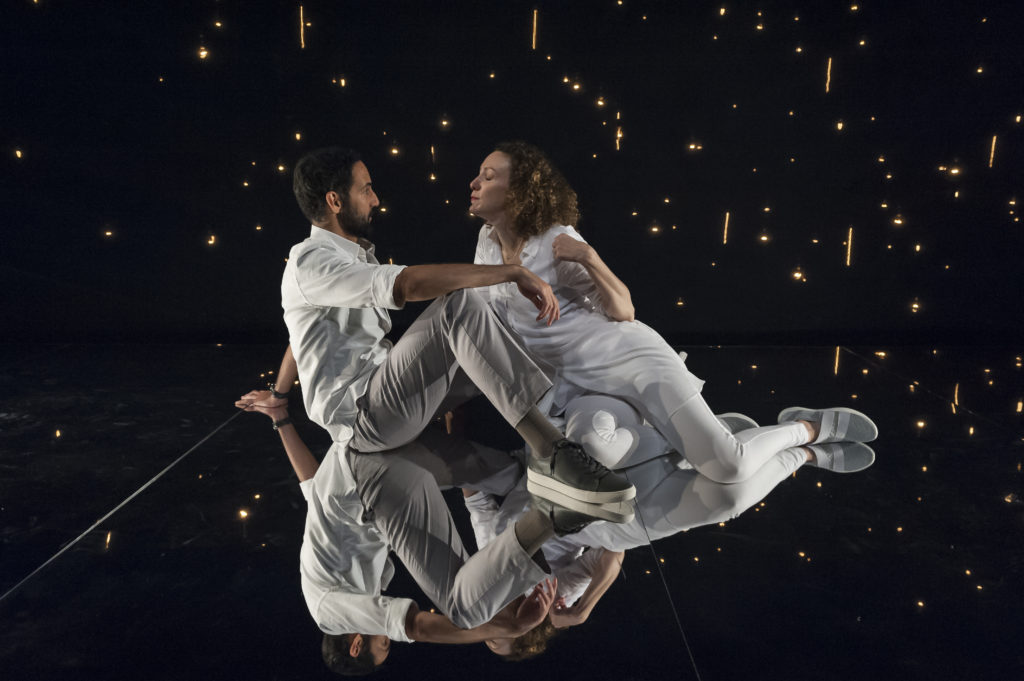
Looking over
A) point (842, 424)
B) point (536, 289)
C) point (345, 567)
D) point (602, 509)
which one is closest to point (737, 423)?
point (842, 424)

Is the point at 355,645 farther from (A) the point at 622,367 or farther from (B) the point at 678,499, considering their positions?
(A) the point at 622,367

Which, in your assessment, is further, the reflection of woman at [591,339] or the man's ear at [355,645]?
the reflection of woman at [591,339]

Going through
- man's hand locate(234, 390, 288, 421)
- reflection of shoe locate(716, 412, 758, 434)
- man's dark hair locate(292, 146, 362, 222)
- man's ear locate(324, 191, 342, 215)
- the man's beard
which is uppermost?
man's dark hair locate(292, 146, 362, 222)

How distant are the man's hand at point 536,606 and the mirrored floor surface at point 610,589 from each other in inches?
2.7

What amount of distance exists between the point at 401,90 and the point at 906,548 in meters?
2.79

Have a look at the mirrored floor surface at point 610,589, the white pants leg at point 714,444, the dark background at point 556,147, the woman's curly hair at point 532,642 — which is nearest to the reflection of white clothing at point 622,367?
the white pants leg at point 714,444

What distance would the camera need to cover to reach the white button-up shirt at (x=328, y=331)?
1860mm

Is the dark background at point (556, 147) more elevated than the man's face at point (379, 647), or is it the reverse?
the dark background at point (556, 147)

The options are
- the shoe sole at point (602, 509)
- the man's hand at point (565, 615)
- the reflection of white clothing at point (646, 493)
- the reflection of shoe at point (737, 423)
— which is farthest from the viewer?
the reflection of shoe at point (737, 423)

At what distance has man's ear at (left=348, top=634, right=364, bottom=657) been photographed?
1175 mm

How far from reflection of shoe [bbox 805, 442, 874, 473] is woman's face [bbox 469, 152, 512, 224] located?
45.7 inches

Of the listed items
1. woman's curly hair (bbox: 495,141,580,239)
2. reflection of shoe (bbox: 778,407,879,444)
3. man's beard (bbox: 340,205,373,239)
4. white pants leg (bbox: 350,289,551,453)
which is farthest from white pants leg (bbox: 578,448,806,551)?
man's beard (bbox: 340,205,373,239)

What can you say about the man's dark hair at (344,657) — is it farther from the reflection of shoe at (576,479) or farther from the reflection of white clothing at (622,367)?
the reflection of white clothing at (622,367)

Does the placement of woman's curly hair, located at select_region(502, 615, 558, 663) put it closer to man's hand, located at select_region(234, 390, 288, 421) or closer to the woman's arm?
the woman's arm
